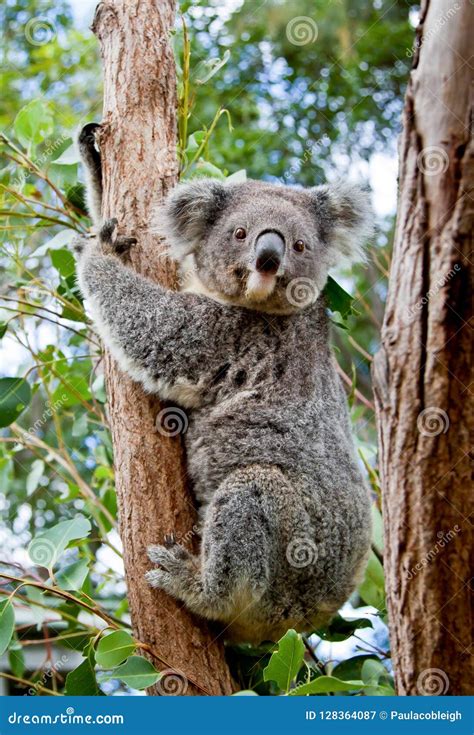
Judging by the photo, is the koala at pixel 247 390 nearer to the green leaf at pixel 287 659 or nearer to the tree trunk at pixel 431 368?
the green leaf at pixel 287 659

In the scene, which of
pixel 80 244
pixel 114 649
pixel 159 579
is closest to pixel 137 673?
pixel 114 649

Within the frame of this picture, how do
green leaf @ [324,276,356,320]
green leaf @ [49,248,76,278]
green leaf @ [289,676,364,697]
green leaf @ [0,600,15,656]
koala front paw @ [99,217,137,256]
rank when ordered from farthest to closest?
green leaf @ [49,248,76,278], green leaf @ [324,276,356,320], koala front paw @ [99,217,137,256], green leaf @ [0,600,15,656], green leaf @ [289,676,364,697]

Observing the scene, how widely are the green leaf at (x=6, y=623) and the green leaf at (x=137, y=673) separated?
0.38 meters

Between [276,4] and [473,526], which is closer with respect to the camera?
[473,526]

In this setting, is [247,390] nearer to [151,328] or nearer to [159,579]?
[151,328]

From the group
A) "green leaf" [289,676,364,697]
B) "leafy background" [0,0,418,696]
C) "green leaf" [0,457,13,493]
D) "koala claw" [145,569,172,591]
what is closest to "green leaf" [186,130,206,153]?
"leafy background" [0,0,418,696]

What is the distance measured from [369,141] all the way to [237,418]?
7959 mm

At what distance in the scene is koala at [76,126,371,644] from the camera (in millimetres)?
2961

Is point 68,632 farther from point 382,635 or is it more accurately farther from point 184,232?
point 382,635

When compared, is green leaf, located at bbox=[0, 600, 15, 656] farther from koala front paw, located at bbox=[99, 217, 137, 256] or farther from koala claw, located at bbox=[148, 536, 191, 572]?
koala front paw, located at bbox=[99, 217, 137, 256]

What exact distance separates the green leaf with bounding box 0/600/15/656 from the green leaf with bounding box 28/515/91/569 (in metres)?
0.17

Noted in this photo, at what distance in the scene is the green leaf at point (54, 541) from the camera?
109 inches

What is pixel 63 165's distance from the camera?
12.0 feet

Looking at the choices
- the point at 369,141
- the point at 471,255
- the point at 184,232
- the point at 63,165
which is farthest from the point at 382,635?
the point at 369,141
